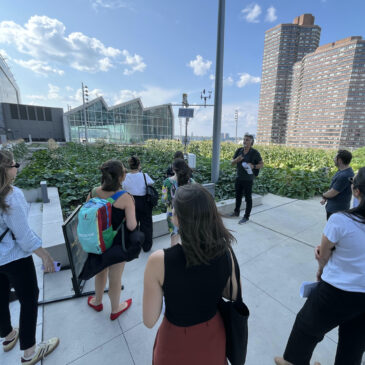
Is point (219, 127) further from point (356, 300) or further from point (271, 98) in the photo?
point (271, 98)

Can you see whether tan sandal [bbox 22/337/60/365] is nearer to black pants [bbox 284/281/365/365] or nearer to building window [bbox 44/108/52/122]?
black pants [bbox 284/281/365/365]

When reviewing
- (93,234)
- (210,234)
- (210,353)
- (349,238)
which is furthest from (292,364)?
(93,234)

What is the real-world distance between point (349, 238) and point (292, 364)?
130 cm

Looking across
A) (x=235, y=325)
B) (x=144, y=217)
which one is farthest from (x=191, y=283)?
(x=144, y=217)

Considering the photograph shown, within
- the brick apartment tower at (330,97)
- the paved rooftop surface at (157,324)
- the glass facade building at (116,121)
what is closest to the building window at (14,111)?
the glass facade building at (116,121)

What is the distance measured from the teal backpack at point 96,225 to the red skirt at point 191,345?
1.02 metres

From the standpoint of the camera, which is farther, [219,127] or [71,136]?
[71,136]

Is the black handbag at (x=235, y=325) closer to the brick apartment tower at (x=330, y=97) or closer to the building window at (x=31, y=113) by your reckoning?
the building window at (x=31, y=113)

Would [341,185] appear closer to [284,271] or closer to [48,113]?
[284,271]

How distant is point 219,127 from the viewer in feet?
20.1

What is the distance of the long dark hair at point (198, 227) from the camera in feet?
3.20

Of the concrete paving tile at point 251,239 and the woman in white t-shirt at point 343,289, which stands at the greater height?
the woman in white t-shirt at point 343,289

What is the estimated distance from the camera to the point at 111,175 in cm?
192

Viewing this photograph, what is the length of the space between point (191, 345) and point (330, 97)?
91.7 meters
